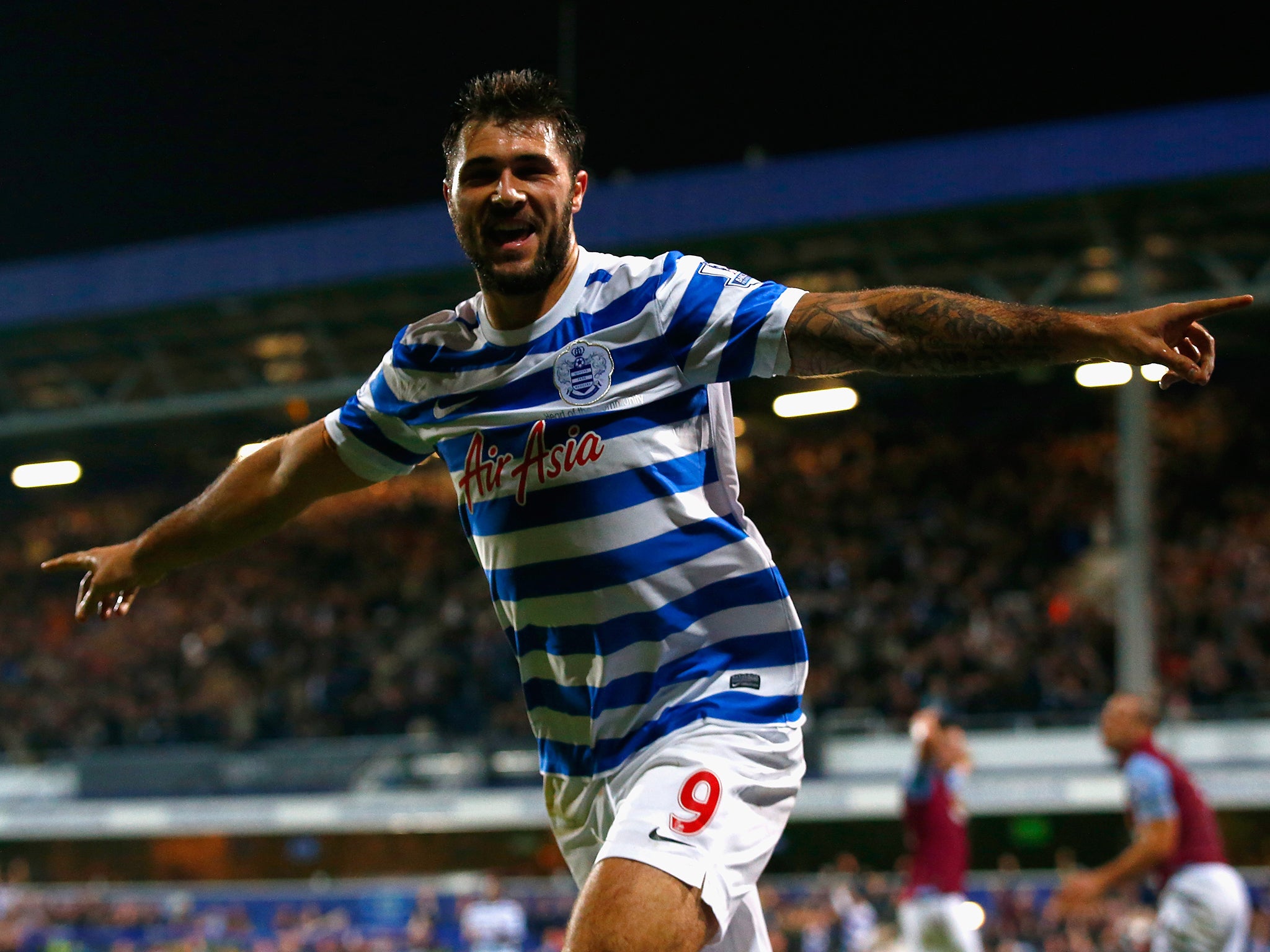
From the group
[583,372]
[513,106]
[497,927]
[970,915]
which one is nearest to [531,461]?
[583,372]

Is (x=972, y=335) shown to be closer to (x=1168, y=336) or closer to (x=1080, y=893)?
(x=1168, y=336)

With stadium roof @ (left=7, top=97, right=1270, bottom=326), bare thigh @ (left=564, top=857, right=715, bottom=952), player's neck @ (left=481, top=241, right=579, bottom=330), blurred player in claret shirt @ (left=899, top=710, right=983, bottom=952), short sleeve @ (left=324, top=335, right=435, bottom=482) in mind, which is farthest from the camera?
stadium roof @ (left=7, top=97, right=1270, bottom=326)

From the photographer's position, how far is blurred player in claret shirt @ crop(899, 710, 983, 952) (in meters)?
9.57

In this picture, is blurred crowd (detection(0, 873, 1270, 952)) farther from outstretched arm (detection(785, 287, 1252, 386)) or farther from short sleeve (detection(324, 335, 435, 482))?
outstretched arm (detection(785, 287, 1252, 386))

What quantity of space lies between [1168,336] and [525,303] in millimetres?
1336

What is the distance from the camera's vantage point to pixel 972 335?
9.36 feet

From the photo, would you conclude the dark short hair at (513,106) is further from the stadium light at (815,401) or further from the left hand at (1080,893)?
the stadium light at (815,401)

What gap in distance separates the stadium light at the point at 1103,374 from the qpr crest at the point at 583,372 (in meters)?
13.7

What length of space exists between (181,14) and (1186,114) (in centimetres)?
1153

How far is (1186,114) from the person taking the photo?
1502 cm

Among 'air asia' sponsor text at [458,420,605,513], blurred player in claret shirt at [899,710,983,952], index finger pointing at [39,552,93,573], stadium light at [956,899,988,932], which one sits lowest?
stadium light at [956,899,988,932]

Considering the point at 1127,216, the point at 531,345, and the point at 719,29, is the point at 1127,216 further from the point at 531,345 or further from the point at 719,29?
the point at 531,345

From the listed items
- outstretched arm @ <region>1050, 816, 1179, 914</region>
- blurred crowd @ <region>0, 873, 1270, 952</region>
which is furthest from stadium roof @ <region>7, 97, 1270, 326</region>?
outstretched arm @ <region>1050, 816, 1179, 914</region>

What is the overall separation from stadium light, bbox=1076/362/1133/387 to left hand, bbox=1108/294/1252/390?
45.3 ft
